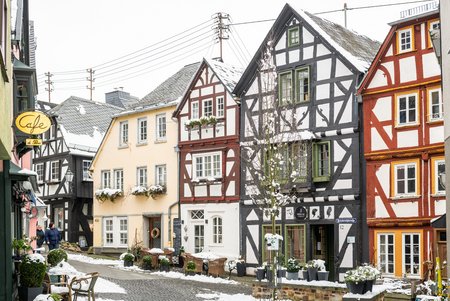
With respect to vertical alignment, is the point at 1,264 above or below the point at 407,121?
below

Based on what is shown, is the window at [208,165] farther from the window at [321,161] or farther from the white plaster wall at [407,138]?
the white plaster wall at [407,138]

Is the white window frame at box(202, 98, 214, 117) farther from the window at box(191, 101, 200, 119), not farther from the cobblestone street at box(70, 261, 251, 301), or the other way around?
the cobblestone street at box(70, 261, 251, 301)

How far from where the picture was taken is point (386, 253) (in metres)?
23.3

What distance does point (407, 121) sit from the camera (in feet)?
76.1

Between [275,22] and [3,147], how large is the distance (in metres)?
19.5

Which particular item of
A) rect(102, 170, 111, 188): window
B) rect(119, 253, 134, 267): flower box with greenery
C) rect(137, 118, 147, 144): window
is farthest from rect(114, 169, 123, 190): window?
rect(119, 253, 134, 267): flower box with greenery

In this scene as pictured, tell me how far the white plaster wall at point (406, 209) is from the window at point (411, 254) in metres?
0.66

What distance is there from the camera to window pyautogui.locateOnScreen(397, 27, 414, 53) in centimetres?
2314

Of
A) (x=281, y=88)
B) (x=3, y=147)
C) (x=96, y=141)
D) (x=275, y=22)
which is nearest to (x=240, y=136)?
(x=281, y=88)

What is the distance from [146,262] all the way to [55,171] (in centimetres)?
1346

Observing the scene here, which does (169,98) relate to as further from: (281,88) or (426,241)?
(426,241)

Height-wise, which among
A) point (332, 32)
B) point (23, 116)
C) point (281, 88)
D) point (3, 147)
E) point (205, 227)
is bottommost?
point (205, 227)

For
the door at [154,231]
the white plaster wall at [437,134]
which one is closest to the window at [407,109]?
the white plaster wall at [437,134]

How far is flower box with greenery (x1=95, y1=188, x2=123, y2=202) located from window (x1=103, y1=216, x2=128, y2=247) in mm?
1028
